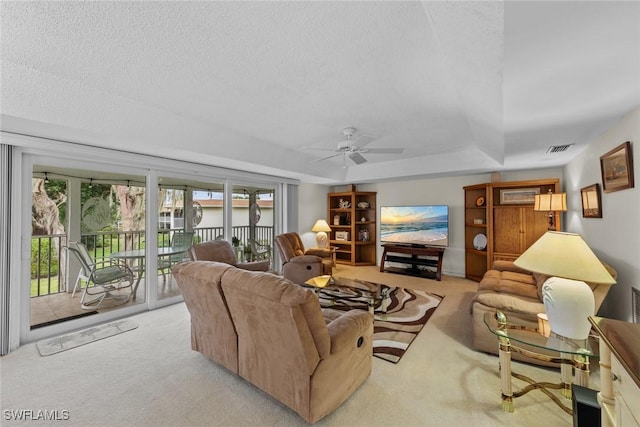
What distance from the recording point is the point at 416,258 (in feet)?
18.0

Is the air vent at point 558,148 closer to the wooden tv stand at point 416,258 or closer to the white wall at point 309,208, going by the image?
the wooden tv stand at point 416,258

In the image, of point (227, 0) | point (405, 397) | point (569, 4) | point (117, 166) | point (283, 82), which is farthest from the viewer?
point (117, 166)

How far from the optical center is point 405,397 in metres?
1.84

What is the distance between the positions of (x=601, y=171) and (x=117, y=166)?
556 cm

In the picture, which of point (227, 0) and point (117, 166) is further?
point (117, 166)

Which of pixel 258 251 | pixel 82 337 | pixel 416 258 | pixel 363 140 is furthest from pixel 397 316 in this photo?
pixel 82 337

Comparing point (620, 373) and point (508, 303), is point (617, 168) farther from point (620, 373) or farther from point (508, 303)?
point (620, 373)

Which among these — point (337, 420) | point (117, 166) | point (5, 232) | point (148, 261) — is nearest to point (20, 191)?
point (5, 232)

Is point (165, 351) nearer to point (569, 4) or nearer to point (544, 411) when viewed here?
point (544, 411)

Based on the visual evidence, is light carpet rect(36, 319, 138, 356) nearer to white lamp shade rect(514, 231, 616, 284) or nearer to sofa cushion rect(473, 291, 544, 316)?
sofa cushion rect(473, 291, 544, 316)

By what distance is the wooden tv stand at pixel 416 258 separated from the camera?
513 centimetres

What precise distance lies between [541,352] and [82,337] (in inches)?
172

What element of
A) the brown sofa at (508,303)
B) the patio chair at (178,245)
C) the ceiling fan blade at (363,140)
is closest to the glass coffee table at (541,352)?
the brown sofa at (508,303)

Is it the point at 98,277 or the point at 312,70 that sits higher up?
the point at 312,70
